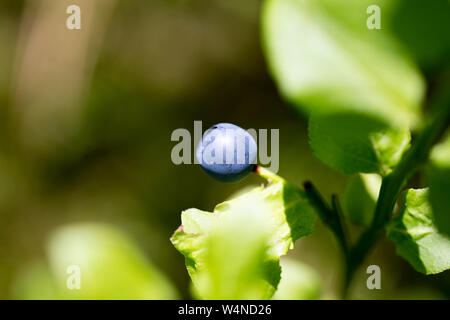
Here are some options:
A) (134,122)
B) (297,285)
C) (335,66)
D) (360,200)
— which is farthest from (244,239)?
(134,122)

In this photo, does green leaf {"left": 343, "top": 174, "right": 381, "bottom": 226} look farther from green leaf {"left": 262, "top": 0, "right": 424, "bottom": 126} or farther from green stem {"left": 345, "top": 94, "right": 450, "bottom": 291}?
green leaf {"left": 262, "top": 0, "right": 424, "bottom": 126}

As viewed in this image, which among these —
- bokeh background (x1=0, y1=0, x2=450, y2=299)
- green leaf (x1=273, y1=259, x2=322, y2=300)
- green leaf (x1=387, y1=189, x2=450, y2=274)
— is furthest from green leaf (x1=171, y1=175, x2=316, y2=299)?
bokeh background (x1=0, y1=0, x2=450, y2=299)

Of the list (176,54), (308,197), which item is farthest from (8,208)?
(308,197)

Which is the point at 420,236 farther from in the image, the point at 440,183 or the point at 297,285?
the point at 297,285

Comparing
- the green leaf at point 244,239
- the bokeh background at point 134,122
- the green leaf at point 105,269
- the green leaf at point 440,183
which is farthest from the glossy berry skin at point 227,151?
the bokeh background at point 134,122

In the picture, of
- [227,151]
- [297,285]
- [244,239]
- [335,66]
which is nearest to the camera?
[244,239]
